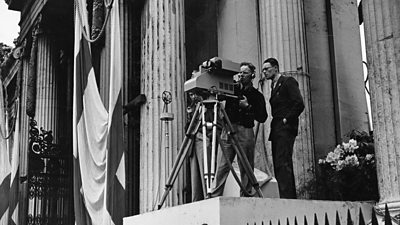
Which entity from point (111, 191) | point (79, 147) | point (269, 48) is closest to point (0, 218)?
point (79, 147)

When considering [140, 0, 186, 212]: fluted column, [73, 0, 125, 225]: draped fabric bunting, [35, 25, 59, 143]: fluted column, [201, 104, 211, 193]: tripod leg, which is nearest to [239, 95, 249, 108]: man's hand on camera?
[201, 104, 211, 193]: tripod leg

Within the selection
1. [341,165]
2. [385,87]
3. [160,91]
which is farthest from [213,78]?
[160,91]

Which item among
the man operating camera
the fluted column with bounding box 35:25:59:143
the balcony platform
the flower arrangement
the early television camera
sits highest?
the fluted column with bounding box 35:25:59:143

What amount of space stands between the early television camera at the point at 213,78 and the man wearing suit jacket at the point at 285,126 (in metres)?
1.16

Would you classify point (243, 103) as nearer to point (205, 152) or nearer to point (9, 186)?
point (205, 152)

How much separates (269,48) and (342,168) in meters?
2.66

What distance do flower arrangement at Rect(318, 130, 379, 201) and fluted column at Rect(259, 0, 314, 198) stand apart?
33cm

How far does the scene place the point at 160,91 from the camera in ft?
40.2

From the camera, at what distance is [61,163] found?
69.2 feet

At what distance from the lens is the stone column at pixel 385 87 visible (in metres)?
7.79

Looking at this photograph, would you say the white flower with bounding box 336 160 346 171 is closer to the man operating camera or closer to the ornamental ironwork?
the man operating camera

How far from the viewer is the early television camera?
8.09 m

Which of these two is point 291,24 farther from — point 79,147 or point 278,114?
point 79,147

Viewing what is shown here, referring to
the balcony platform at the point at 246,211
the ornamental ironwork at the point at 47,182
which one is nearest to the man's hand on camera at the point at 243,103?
the balcony platform at the point at 246,211
